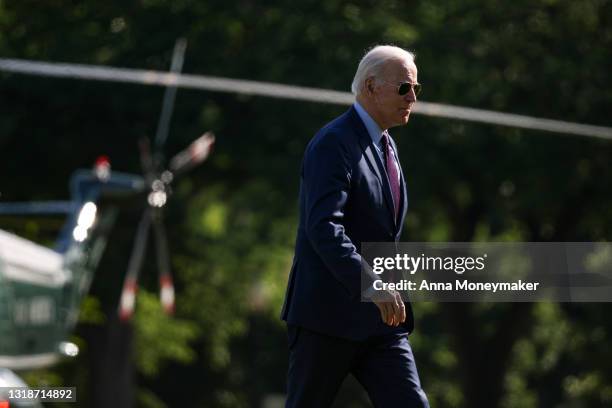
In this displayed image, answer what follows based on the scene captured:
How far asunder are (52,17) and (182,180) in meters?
3.98

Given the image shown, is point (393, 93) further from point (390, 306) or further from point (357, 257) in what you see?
point (390, 306)

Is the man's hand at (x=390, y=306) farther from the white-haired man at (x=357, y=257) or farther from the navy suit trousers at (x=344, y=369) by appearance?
the navy suit trousers at (x=344, y=369)

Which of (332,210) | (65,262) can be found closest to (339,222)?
(332,210)

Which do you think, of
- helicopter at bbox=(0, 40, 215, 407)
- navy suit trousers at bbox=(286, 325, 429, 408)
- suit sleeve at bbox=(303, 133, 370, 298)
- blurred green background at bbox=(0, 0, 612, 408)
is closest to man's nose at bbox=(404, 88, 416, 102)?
suit sleeve at bbox=(303, 133, 370, 298)

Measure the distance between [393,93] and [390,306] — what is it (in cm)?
77

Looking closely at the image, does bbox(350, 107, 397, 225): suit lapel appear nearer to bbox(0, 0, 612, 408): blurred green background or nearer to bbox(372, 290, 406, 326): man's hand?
bbox(372, 290, 406, 326): man's hand

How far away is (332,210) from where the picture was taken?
5027 millimetres

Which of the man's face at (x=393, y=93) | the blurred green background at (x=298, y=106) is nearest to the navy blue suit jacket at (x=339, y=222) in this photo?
the man's face at (x=393, y=93)

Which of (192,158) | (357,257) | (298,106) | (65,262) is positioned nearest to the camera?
(357,257)

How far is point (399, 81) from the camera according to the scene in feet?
17.3

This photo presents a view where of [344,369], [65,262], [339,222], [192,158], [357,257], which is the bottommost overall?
[344,369]

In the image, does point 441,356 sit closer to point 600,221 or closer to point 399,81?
point 600,221

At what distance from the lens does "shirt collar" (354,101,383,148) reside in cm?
534

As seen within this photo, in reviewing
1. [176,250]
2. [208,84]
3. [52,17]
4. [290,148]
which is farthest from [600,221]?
[208,84]
